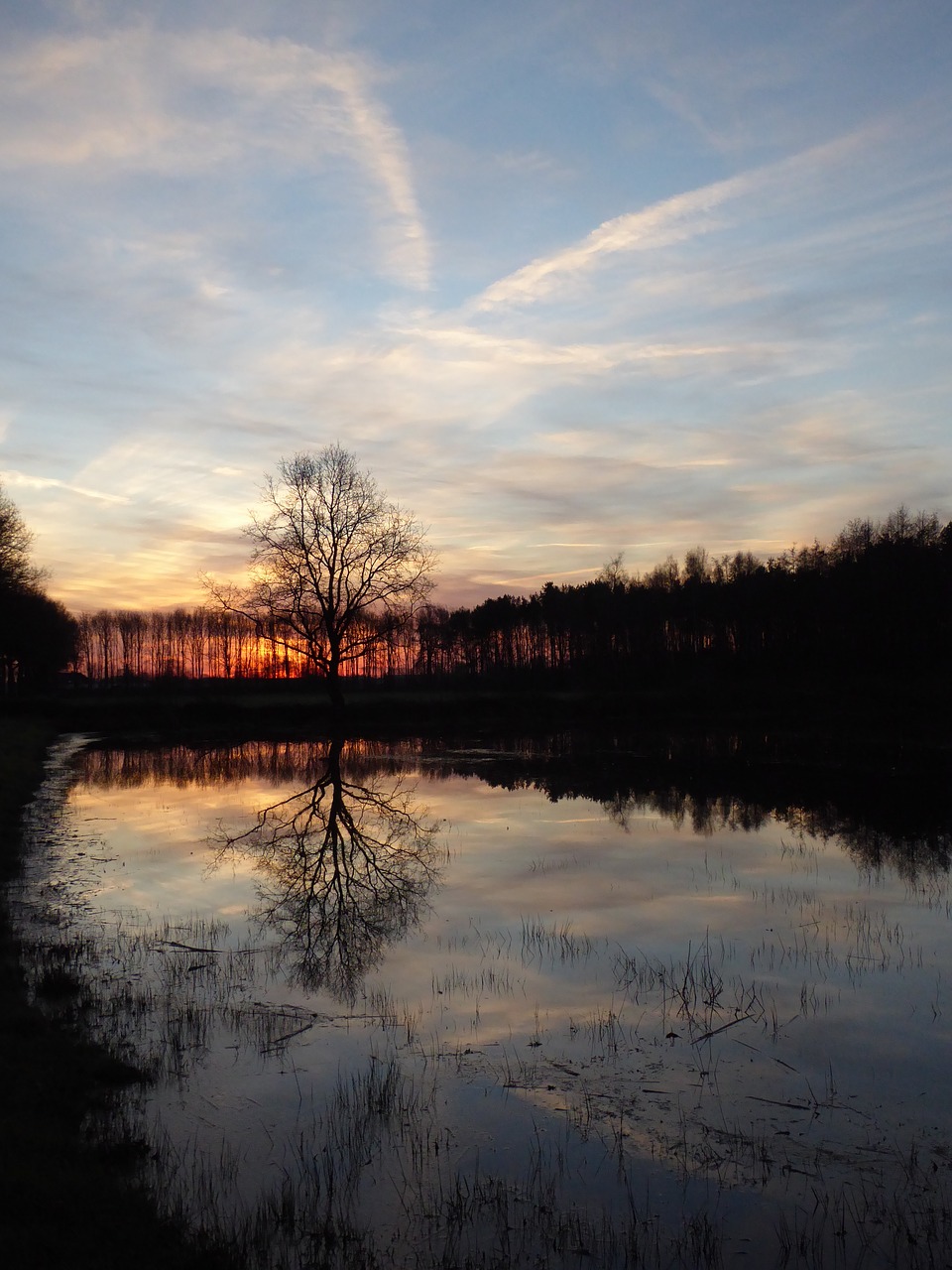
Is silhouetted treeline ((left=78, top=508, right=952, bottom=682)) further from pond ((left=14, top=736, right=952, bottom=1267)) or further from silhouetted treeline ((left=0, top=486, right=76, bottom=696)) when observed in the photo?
pond ((left=14, top=736, right=952, bottom=1267))

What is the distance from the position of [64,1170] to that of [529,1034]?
4.27 meters

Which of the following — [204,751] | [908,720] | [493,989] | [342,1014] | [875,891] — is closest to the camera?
[342,1014]

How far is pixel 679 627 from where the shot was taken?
95.2 meters

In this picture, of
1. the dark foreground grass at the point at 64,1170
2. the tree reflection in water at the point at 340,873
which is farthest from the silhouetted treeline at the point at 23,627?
the dark foreground grass at the point at 64,1170

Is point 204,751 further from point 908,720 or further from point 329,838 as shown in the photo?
point 908,720

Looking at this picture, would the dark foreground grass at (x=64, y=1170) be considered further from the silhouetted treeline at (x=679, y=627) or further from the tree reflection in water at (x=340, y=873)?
the silhouetted treeline at (x=679, y=627)

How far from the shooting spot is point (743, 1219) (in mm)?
5746

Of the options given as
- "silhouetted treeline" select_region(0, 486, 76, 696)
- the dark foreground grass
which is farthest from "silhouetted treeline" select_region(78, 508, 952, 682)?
the dark foreground grass

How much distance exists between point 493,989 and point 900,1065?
4031 mm

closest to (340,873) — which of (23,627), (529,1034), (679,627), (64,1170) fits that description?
(529,1034)

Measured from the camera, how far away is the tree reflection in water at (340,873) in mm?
11375

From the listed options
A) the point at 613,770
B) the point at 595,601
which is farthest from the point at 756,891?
the point at 595,601

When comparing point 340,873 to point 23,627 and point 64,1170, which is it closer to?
point 64,1170

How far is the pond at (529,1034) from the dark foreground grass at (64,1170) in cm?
30
